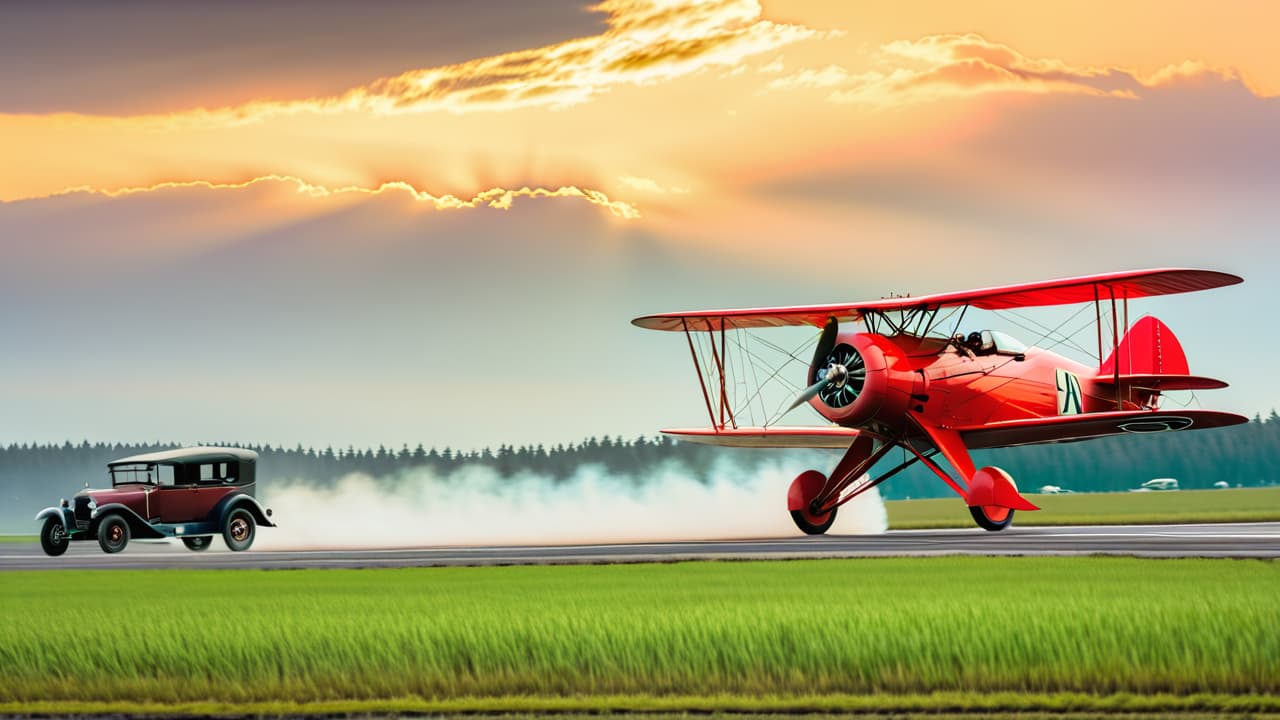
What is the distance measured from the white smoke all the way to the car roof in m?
7.55

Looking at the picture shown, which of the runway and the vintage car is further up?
the vintage car

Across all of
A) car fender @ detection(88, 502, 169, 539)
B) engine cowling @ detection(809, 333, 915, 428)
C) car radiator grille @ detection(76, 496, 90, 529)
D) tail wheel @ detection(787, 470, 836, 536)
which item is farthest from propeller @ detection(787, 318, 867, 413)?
car radiator grille @ detection(76, 496, 90, 529)

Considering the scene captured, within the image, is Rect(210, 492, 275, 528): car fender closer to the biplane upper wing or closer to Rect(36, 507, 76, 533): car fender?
Rect(36, 507, 76, 533): car fender

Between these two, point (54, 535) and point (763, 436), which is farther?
point (763, 436)

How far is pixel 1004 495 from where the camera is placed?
36375 millimetres

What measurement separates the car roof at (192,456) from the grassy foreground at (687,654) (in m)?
22.9

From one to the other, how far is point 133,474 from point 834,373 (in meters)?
19.2

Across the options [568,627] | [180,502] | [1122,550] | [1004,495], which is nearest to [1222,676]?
[568,627]

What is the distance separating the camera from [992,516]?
37.2 metres

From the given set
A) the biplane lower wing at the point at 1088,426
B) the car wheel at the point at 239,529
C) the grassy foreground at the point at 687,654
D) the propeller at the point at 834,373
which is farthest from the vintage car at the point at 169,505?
the grassy foreground at the point at 687,654

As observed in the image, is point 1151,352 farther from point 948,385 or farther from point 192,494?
point 192,494

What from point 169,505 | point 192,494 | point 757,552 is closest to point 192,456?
point 192,494

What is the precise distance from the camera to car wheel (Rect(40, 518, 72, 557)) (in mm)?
37688

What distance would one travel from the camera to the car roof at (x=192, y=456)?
3866cm
